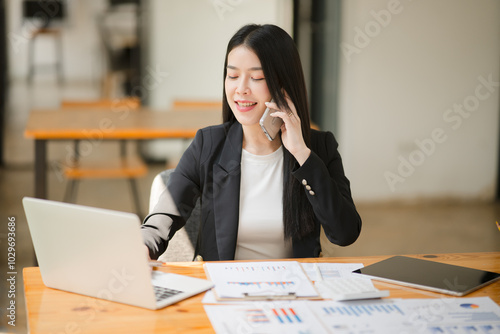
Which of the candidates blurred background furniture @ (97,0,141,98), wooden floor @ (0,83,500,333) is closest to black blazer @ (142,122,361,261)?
wooden floor @ (0,83,500,333)

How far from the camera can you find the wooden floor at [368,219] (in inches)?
163

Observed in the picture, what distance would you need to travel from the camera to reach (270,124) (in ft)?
6.81

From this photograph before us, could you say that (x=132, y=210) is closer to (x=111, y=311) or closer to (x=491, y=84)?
(x=491, y=84)

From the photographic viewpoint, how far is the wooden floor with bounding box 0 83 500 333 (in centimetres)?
415

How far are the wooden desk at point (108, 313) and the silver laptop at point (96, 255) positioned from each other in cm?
3

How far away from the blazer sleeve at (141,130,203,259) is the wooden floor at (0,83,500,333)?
44.5 inches

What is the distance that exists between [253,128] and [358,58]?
307cm

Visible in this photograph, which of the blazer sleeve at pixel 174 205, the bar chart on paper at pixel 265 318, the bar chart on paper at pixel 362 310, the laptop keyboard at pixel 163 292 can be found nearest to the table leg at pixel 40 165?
the blazer sleeve at pixel 174 205

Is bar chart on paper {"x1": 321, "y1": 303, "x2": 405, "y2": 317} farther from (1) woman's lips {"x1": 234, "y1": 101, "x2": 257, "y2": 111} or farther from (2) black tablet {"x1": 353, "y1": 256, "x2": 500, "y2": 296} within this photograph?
(1) woman's lips {"x1": 234, "y1": 101, "x2": 257, "y2": 111}

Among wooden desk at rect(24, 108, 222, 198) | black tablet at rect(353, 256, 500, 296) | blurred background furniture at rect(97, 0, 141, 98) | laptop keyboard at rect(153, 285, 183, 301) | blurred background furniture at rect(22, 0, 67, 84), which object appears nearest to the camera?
laptop keyboard at rect(153, 285, 183, 301)

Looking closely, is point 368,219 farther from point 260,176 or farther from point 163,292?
point 163,292

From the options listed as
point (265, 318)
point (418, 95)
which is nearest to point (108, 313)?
point (265, 318)

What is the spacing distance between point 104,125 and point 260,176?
1886 millimetres

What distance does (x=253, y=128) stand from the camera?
216cm
